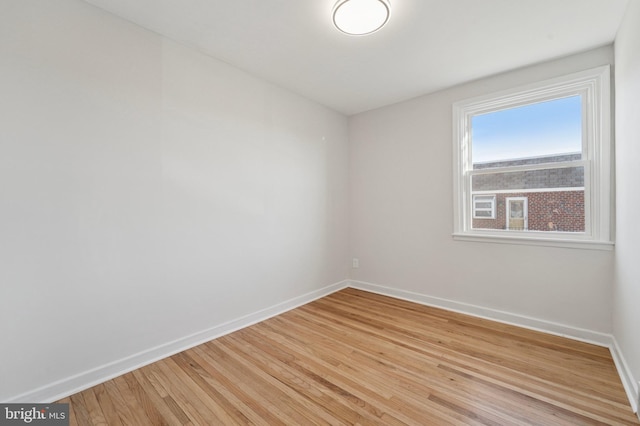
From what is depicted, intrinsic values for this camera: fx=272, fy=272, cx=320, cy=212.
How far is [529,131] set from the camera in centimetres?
269

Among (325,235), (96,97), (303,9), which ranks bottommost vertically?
(325,235)

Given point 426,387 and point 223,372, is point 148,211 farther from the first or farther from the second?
point 426,387

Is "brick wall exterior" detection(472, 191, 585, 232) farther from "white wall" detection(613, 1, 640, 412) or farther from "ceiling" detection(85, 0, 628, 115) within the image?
"ceiling" detection(85, 0, 628, 115)

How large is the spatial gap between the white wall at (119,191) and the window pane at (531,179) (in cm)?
229

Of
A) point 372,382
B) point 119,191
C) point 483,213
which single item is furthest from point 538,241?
point 119,191

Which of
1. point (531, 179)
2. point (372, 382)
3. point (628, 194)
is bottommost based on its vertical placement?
point (372, 382)

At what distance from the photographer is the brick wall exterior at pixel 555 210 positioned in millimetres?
2453

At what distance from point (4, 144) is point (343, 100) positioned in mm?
2990

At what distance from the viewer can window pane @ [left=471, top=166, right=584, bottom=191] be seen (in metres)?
2.47

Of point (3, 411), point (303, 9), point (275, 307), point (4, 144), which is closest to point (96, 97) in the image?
point (4, 144)

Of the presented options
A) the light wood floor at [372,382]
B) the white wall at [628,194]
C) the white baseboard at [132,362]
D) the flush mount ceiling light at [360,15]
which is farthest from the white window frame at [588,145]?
the white baseboard at [132,362]

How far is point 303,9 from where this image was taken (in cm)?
186

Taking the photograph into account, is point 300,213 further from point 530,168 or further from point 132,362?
point 530,168

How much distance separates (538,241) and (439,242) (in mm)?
913
